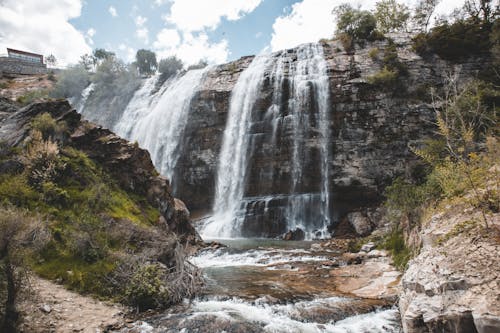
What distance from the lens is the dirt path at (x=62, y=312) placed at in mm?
5309

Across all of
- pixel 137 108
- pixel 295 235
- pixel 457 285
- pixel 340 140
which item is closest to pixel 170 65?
pixel 137 108

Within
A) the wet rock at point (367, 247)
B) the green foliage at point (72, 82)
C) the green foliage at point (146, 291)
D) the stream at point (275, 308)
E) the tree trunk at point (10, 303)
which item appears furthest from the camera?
the green foliage at point (72, 82)

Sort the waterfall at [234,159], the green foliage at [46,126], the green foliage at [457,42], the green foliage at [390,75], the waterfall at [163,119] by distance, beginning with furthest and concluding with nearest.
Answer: the waterfall at [163,119], the green foliage at [457,42], the green foliage at [390,75], the waterfall at [234,159], the green foliage at [46,126]

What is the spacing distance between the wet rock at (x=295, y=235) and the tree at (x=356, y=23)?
20949 millimetres

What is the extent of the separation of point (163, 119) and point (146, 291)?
2785 cm

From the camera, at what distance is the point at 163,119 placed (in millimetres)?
32688

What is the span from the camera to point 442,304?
13.0 ft

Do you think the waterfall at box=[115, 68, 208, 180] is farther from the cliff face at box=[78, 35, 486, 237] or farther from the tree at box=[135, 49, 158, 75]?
the tree at box=[135, 49, 158, 75]

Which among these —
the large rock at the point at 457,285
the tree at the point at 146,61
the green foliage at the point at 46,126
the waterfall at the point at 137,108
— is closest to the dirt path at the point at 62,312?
the large rock at the point at 457,285

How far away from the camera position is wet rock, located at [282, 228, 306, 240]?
21.7 metres

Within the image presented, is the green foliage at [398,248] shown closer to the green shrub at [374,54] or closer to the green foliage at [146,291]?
the green foliage at [146,291]

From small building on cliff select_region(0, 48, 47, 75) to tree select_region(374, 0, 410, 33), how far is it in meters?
61.0

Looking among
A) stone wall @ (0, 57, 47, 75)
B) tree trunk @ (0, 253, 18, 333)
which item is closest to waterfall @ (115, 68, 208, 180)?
tree trunk @ (0, 253, 18, 333)

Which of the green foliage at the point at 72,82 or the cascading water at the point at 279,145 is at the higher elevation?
the green foliage at the point at 72,82
